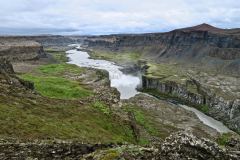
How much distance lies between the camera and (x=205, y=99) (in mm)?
110500

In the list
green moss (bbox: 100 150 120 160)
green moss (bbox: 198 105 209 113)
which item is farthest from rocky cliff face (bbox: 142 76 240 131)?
green moss (bbox: 100 150 120 160)

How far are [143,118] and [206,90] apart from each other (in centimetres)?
4639

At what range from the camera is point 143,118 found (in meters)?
80.4

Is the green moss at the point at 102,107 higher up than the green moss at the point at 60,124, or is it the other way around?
the green moss at the point at 60,124

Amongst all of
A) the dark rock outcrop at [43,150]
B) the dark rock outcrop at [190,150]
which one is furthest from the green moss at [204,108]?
the dark rock outcrop at [190,150]

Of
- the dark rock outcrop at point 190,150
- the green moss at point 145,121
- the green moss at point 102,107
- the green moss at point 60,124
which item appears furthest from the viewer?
the green moss at point 145,121

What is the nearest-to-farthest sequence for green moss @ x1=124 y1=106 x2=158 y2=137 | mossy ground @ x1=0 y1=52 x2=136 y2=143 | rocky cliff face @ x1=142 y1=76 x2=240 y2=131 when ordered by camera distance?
mossy ground @ x1=0 y1=52 x2=136 y2=143 < green moss @ x1=124 y1=106 x2=158 y2=137 < rocky cliff face @ x1=142 y1=76 x2=240 y2=131

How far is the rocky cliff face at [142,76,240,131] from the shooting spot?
307 ft

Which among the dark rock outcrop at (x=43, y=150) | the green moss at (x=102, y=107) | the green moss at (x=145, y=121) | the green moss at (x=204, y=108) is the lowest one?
the green moss at (x=204, y=108)

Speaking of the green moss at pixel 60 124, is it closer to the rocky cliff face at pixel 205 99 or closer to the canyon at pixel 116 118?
the canyon at pixel 116 118

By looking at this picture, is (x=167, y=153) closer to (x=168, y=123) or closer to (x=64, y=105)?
(x=64, y=105)

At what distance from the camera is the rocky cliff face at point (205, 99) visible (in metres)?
93.5

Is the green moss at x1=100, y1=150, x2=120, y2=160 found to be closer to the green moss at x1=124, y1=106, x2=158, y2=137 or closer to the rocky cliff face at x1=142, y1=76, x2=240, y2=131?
the green moss at x1=124, y1=106, x2=158, y2=137

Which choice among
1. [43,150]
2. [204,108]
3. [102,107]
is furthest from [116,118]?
[204,108]
